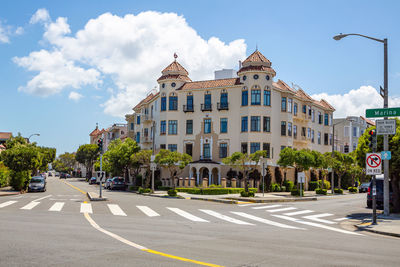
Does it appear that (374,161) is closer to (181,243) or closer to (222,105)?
(181,243)

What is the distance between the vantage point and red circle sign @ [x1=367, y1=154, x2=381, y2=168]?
17.0m

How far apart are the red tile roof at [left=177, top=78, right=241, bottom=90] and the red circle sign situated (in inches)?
1297

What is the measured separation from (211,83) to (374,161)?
35.8 m

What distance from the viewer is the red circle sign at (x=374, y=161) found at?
17031 mm

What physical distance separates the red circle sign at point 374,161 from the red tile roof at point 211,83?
108ft

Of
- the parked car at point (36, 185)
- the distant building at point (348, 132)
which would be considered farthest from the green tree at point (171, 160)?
the distant building at point (348, 132)

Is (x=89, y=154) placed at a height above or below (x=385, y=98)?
below

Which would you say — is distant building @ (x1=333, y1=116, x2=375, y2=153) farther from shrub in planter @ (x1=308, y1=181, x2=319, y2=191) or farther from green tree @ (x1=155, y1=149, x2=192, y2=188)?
green tree @ (x1=155, y1=149, x2=192, y2=188)

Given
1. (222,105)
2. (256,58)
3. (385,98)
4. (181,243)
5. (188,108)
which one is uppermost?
(256,58)

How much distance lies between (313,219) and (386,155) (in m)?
4.39

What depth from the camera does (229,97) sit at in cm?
4984

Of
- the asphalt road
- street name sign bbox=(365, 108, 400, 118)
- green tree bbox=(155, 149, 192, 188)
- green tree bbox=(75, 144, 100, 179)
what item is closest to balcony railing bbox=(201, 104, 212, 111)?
green tree bbox=(155, 149, 192, 188)

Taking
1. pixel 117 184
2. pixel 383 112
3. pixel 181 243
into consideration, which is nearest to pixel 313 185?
pixel 117 184

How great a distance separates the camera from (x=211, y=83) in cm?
5162
